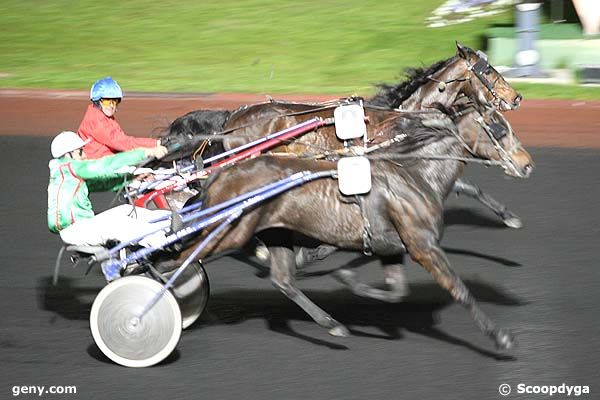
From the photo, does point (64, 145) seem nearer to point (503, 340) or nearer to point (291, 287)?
point (291, 287)

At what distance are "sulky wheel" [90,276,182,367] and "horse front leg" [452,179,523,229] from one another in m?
3.24

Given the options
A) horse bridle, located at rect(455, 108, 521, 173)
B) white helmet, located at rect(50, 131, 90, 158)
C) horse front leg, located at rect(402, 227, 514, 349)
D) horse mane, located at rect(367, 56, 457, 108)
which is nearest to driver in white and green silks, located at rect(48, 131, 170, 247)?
white helmet, located at rect(50, 131, 90, 158)

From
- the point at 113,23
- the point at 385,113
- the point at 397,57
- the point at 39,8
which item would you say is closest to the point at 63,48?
the point at 113,23

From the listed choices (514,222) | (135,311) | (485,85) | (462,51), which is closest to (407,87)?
(462,51)

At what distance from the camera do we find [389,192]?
590cm

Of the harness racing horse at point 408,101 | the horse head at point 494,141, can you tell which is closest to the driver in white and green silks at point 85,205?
the harness racing horse at point 408,101

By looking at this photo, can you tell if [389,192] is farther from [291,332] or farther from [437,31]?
[437,31]

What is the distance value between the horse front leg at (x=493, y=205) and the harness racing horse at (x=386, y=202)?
2100 mm

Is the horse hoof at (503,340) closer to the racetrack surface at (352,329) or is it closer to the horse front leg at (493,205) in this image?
the racetrack surface at (352,329)

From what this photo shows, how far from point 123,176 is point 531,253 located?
3.28m

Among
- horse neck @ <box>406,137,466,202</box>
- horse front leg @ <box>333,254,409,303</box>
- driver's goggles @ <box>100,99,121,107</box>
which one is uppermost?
driver's goggles @ <box>100,99,121,107</box>

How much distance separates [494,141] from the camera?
240 inches

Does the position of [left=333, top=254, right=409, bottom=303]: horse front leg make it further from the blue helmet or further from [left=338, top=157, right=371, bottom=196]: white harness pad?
the blue helmet

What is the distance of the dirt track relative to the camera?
11.6 m
